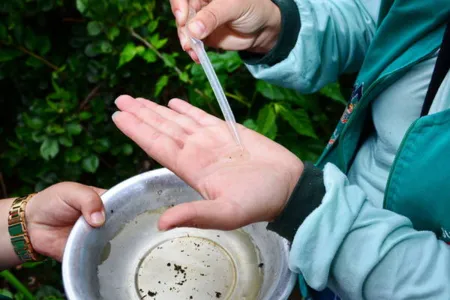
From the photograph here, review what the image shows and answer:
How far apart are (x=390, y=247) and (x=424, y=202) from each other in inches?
3.9

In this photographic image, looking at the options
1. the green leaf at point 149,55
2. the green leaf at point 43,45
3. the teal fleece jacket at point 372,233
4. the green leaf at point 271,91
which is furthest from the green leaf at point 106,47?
the teal fleece jacket at point 372,233

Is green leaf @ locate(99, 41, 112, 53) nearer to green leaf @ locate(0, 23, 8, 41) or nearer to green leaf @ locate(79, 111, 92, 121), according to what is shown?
green leaf @ locate(79, 111, 92, 121)

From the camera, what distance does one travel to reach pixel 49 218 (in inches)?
41.3

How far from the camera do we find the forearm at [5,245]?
103cm

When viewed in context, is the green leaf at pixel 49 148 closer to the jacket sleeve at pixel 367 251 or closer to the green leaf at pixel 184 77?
the green leaf at pixel 184 77

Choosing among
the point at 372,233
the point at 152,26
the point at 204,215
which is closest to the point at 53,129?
the point at 152,26

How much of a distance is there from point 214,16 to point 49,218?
552mm

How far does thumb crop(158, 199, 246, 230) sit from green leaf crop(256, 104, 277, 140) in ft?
2.04

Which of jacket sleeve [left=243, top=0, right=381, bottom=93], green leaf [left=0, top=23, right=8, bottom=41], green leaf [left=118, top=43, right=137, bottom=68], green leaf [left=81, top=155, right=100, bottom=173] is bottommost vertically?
green leaf [left=81, top=155, right=100, bottom=173]

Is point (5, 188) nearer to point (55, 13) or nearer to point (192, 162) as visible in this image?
point (55, 13)

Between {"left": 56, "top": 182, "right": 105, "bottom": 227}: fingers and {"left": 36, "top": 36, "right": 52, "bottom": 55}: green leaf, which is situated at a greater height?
{"left": 36, "top": 36, "right": 52, "bottom": 55}: green leaf

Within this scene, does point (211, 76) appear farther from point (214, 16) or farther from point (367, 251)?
point (367, 251)

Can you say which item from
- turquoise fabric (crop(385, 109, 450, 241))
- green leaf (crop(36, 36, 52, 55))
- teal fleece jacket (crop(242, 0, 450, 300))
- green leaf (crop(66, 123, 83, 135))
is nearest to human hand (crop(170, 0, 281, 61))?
teal fleece jacket (crop(242, 0, 450, 300))

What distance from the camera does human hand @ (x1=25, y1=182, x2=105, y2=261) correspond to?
977 millimetres
